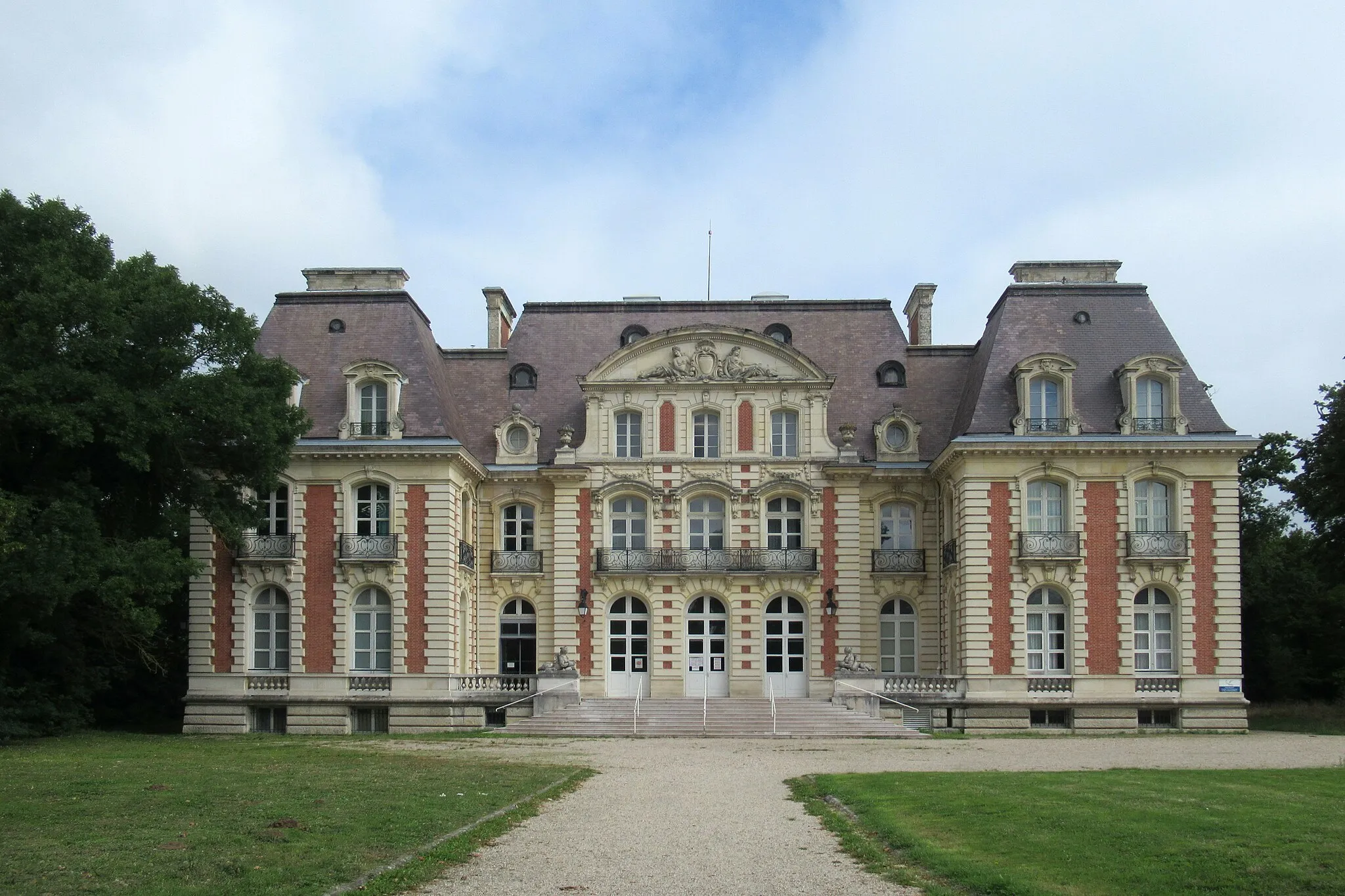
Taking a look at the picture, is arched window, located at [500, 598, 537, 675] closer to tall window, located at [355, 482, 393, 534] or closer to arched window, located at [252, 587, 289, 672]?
tall window, located at [355, 482, 393, 534]

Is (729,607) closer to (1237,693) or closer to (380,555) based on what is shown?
(380,555)

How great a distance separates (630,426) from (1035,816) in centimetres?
2518

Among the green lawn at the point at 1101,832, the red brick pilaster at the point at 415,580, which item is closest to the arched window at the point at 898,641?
the red brick pilaster at the point at 415,580

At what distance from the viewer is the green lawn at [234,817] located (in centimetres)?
1209

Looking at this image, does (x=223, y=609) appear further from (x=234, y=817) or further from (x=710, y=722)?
(x=234, y=817)

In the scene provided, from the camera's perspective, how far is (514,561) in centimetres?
3991

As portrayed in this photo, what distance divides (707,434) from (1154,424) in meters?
12.4

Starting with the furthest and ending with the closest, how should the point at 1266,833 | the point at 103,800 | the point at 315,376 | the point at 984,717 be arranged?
1. the point at 315,376
2. the point at 984,717
3. the point at 103,800
4. the point at 1266,833

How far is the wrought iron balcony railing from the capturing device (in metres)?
39.8

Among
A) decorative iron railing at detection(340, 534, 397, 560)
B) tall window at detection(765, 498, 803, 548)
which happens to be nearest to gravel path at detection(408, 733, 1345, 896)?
decorative iron railing at detection(340, 534, 397, 560)

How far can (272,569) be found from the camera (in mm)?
36938

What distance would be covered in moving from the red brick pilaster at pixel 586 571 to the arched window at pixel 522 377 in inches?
168

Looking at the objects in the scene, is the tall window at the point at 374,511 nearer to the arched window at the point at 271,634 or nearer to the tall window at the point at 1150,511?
the arched window at the point at 271,634

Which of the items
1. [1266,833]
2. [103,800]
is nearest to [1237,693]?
[1266,833]
